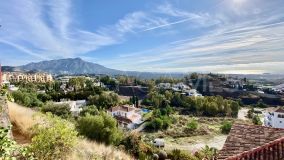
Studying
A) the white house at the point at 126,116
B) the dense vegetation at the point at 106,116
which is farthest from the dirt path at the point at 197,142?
the white house at the point at 126,116

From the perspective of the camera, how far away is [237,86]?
117625 mm

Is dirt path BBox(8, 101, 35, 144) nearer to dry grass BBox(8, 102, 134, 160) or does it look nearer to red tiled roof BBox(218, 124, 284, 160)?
dry grass BBox(8, 102, 134, 160)

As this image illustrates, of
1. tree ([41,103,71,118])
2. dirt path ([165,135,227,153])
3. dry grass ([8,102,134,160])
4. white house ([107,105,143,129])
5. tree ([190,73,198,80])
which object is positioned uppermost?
tree ([190,73,198,80])

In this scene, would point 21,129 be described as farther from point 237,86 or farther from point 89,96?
point 237,86

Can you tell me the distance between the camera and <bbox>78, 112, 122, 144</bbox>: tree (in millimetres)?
26312

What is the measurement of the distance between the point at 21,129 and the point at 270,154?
39.6ft

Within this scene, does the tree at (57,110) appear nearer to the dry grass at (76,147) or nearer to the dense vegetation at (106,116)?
the dense vegetation at (106,116)

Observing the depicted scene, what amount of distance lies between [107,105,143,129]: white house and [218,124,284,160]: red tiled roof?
47.2 metres

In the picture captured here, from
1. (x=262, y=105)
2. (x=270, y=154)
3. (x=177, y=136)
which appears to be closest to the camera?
(x=270, y=154)

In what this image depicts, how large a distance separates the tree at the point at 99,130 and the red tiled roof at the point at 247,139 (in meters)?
17.7

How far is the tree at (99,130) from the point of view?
86.3 feet

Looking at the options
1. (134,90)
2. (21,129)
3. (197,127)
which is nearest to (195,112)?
(197,127)

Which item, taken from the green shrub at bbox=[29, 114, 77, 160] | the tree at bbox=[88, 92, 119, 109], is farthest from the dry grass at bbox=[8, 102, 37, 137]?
the tree at bbox=[88, 92, 119, 109]

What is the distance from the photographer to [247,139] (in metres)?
8.51
